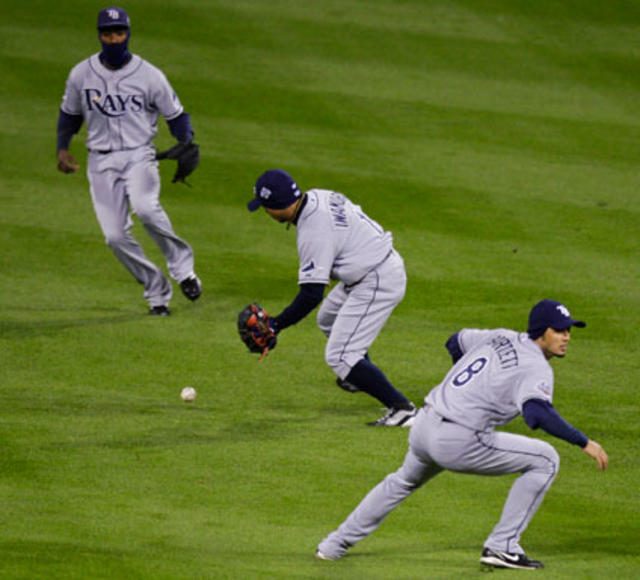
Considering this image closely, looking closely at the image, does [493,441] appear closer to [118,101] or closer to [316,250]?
[316,250]

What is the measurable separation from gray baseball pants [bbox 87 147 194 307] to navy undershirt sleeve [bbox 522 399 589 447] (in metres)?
5.40

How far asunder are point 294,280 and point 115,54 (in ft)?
9.40

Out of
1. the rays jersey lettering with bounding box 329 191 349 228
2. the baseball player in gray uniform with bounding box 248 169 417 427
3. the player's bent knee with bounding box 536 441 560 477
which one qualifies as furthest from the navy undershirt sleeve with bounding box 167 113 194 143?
the player's bent knee with bounding box 536 441 560 477

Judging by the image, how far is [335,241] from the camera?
811 cm

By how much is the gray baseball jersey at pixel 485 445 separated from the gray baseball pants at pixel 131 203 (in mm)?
4956

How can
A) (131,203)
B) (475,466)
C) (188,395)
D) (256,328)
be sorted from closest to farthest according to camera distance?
1. (475,466)
2. (256,328)
3. (188,395)
4. (131,203)

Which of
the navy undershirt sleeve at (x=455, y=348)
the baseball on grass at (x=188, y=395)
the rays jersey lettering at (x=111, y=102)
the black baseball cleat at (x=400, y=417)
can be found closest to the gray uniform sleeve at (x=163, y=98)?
the rays jersey lettering at (x=111, y=102)

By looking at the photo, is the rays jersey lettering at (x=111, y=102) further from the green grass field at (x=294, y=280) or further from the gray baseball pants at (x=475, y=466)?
the gray baseball pants at (x=475, y=466)

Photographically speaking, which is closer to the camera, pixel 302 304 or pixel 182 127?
pixel 302 304

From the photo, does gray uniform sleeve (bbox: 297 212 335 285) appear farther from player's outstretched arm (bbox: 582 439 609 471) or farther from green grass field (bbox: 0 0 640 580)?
player's outstretched arm (bbox: 582 439 609 471)

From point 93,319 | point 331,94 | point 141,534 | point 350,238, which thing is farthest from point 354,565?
point 331,94

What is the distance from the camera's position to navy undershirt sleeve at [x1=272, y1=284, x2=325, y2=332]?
7898 millimetres

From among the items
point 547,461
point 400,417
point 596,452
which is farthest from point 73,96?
point 596,452

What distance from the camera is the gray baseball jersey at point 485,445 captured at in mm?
6102
